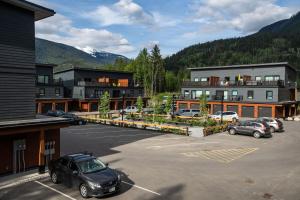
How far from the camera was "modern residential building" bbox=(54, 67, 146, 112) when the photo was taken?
64.5m

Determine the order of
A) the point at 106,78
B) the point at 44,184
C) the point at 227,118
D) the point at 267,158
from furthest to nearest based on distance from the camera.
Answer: the point at 106,78 → the point at 227,118 → the point at 267,158 → the point at 44,184

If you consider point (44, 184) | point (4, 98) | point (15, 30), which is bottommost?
point (44, 184)

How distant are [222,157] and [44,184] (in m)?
12.6

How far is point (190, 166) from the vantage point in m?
20.8

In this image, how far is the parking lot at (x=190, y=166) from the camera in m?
15.7

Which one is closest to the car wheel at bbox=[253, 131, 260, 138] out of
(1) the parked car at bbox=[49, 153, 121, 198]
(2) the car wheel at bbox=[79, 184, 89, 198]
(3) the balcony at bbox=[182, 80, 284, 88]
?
(1) the parked car at bbox=[49, 153, 121, 198]

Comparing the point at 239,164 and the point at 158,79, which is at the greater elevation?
the point at 158,79

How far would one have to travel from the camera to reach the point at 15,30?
1978 cm

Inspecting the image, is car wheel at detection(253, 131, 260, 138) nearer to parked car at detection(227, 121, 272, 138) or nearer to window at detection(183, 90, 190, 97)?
parked car at detection(227, 121, 272, 138)

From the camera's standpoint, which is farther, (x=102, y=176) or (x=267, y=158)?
(x=267, y=158)

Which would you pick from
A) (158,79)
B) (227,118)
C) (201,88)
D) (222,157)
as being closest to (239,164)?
(222,157)

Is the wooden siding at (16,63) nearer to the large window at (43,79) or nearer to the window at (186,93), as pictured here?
the large window at (43,79)

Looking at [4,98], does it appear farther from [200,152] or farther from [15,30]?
[200,152]

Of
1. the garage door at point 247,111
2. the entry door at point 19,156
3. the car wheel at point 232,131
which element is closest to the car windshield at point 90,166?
the entry door at point 19,156
